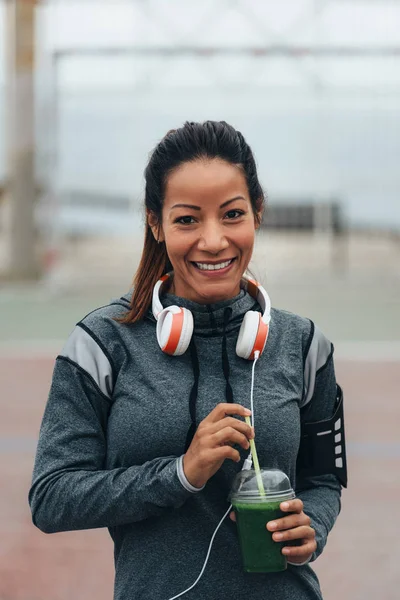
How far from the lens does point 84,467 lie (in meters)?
1.99

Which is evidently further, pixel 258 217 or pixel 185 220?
pixel 258 217

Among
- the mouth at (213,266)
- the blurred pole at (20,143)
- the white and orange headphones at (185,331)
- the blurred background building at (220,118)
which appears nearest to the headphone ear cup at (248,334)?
the white and orange headphones at (185,331)

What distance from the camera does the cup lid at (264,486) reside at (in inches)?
73.5

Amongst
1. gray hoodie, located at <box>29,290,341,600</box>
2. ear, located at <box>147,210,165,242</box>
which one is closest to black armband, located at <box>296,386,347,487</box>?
gray hoodie, located at <box>29,290,341,600</box>

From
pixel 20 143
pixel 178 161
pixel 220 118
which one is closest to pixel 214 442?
pixel 178 161

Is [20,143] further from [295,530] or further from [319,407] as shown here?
[295,530]

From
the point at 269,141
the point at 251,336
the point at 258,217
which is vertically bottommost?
the point at 251,336

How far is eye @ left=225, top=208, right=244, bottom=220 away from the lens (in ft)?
6.79

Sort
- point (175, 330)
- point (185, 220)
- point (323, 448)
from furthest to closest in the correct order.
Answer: point (323, 448), point (185, 220), point (175, 330)

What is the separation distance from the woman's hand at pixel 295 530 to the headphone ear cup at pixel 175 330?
0.34 metres

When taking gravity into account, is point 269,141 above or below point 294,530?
above

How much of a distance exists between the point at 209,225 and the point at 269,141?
44.0 feet

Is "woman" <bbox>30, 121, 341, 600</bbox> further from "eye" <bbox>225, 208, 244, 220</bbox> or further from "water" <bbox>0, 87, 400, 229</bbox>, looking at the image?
"water" <bbox>0, 87, 400, 229</bbox>

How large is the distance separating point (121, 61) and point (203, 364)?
13.7 metres
